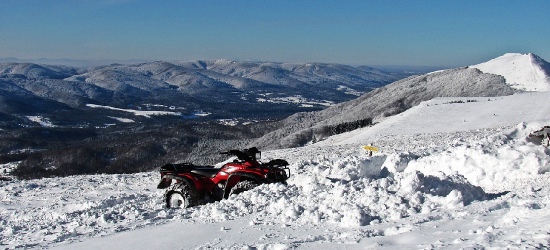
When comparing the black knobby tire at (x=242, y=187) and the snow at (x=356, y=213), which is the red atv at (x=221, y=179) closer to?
the black knobby tire at (x=242, y=187)

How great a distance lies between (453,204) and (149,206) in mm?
6276

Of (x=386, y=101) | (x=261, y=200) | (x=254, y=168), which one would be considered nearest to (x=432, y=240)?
(x=261, y=200)

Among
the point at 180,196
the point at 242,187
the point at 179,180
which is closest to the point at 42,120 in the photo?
the point at 179,180

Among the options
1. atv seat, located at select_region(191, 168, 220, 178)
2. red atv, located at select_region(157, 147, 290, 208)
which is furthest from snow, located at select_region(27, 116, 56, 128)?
red atv, located at select_region(157, 147, 290, 208)

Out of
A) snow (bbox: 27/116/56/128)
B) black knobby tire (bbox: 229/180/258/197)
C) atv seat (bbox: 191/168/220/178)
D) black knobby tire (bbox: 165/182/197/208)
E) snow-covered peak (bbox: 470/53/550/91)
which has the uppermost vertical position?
snow-covered peak (bbox: 470/53/550/91)

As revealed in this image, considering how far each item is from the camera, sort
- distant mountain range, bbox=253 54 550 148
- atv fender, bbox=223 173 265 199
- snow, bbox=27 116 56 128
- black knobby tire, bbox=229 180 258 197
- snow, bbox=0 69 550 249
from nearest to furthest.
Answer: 1. snow, bbox=0 69 550 249
2. black knobby tire, bbox=229 180 258 197
3. atv fender, bbox=223 173 265 199
4. distant mountain range, bbox=253 54 550 148
5. snow, bbox=27 116 56 128

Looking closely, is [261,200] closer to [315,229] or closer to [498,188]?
[315,229]

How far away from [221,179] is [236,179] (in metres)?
0.36

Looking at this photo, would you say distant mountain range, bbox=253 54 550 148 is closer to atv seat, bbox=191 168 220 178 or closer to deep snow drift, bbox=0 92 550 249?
deep snow drift, bbox=0 92 550 249

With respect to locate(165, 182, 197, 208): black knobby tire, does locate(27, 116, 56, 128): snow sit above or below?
below

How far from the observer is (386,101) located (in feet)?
204

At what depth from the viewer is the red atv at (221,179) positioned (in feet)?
34.3

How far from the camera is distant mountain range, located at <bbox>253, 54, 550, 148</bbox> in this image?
169 feet

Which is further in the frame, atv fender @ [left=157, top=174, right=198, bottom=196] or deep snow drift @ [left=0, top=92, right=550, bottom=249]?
atv fender @ [left=157, top=174, right=198, bottom=196]
